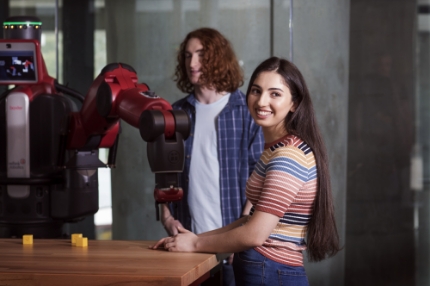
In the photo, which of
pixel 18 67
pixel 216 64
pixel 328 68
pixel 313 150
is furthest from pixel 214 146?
pixel 328 68

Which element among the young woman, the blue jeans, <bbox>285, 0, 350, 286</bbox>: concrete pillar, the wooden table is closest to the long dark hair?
the young woman

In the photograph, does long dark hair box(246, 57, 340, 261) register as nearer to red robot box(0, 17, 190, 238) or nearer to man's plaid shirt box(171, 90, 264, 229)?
red robot box(0, 17, 190, 238)

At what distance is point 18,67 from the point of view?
2664mm

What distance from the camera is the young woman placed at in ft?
6.63

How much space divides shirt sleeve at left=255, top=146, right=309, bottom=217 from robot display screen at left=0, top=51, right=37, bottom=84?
109cm

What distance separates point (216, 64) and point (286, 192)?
3.88ft

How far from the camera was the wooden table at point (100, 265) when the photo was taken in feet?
Answer: 5.98

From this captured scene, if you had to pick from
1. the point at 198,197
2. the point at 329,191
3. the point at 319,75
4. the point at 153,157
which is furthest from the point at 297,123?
the point at 319,75

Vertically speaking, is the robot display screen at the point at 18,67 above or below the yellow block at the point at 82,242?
above

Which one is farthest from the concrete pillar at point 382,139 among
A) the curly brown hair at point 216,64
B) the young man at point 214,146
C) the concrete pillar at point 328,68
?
the young man at point 214,146

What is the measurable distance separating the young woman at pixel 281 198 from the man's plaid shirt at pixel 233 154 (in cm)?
84

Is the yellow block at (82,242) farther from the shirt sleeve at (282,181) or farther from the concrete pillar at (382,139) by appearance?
the concrete pillar at (382,139)

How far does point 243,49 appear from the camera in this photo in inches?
168

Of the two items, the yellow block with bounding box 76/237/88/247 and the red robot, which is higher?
the red robot
